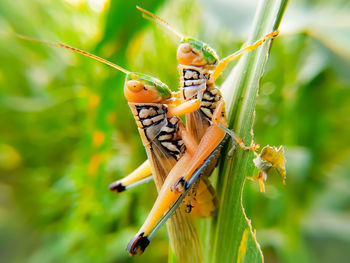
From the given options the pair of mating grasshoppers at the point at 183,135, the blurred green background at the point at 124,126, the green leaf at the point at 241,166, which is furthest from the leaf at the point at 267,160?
the blurred green background at the point at 124,126

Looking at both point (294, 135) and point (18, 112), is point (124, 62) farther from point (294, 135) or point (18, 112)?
point (18, 112)

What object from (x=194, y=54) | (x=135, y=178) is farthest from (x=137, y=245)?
(x=194, y=54)

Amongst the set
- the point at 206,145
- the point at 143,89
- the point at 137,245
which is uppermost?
Answer: the point at 143,89

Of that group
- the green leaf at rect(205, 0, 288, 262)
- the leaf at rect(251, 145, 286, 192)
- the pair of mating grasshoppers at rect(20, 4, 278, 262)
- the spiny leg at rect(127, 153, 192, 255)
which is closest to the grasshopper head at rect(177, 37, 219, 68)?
the pair of mating grasshoppers at rect(20, 4, 278, 262)

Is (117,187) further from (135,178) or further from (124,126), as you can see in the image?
(124,126)

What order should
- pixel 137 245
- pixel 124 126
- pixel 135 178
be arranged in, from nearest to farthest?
pixel 137 245 → pixel 135 178 → pixel 124 126

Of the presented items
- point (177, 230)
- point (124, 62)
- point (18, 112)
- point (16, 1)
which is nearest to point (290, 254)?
point (177, 230)
